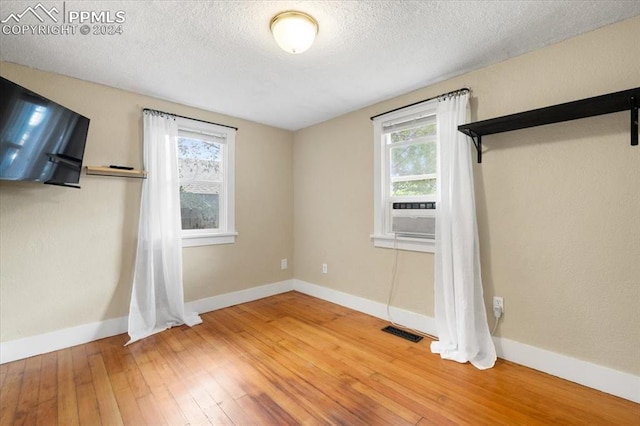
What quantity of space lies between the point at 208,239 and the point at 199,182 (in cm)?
69

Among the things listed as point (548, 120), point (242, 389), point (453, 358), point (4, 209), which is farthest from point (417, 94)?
point (4, 209)

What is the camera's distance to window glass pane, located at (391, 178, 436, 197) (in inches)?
105

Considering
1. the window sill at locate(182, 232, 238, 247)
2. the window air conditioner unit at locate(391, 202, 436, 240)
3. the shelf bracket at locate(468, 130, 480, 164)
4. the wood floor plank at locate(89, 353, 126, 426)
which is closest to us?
the wood floor plank at locate(89, 353, 126, 426)

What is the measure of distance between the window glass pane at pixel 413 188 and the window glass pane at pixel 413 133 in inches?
17.8

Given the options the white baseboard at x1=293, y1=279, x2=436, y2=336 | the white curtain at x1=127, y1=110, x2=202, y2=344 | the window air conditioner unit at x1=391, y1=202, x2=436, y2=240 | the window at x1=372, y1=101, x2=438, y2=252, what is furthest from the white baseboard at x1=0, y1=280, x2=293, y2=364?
the window air conditioner unit at x1=391, y1=202, x2=436, y2=240

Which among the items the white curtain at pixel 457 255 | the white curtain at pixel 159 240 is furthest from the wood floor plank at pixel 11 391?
the white curtain at pixel 457 255

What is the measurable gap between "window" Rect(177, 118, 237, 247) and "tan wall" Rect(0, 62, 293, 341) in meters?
0.15

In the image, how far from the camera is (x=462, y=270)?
215cm

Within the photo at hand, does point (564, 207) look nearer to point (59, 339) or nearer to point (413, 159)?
point (413, 159)

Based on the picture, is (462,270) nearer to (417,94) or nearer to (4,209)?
(417,94)

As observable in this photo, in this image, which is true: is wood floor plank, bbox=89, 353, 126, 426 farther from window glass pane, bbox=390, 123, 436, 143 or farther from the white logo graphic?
window glass pane, bbox=390, 123, 436, 143

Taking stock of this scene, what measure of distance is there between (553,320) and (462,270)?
0.66 m

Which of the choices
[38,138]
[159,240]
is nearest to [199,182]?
[159,240]

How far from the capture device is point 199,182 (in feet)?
10.5
